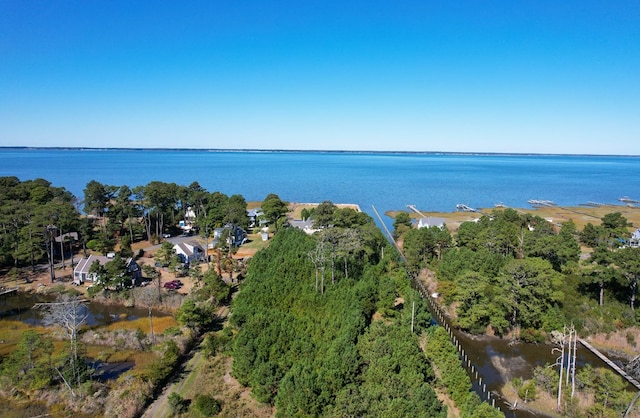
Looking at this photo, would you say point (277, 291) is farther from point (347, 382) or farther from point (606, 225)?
point (606, 225)

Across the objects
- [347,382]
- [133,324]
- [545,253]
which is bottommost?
[133,324]

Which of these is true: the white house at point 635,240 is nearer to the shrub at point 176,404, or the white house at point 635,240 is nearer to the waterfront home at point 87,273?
the shrub at point 176,404

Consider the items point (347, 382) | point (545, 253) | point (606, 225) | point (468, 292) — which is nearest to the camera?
point (347, 382)

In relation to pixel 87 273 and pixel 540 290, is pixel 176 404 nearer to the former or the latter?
pixel 87 273

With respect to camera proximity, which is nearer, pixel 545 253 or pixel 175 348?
pixel 175 348

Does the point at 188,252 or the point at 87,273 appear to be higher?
the point at 188,252

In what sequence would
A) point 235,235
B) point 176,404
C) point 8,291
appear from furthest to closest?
point 235,235, point 8,291, point 176,404

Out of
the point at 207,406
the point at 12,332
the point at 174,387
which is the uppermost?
the point at 207,406

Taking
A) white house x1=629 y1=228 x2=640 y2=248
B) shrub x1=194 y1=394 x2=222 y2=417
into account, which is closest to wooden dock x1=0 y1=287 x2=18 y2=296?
shrub x1=194 y1=394 x2=222 y2=417

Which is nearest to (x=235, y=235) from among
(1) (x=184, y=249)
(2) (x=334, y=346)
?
(1) (x=184, y=249)

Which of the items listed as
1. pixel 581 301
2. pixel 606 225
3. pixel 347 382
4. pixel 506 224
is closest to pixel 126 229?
pixel 347 382

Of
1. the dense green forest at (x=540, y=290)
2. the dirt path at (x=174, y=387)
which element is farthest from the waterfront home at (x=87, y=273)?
the dense green forest at (x=540, y=290)
